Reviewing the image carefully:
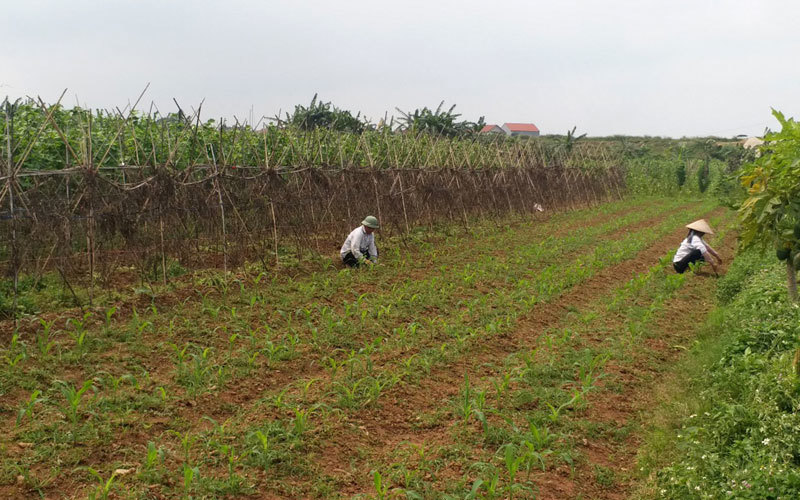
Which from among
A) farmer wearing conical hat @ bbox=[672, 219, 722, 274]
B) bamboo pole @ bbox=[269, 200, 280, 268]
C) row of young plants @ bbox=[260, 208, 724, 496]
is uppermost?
bamboo pole @ bbox=[269, 200, 280, 268]

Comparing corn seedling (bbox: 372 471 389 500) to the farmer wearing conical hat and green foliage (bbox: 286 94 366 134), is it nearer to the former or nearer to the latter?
the farmer wearing conical hat

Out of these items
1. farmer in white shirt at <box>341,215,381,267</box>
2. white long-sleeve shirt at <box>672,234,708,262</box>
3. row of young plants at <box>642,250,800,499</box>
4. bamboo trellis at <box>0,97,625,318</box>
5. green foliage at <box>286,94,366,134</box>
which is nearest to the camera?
row of young plants at <box>642,250,800,499</box>

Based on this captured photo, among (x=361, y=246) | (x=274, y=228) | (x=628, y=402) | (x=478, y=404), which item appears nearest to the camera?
(x=478, y=404)

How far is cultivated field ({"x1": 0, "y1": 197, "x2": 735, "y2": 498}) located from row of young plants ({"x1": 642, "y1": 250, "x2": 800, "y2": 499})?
31 cm

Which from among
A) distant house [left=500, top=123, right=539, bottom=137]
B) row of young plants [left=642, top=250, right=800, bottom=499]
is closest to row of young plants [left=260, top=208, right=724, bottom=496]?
row of young plants [left=642, top=250, right=800, bottom=499]

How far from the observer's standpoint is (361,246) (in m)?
10.6

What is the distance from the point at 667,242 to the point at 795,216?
34.0 ft

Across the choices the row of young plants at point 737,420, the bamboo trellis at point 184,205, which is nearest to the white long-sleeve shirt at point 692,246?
the row of young plants at point 737,420

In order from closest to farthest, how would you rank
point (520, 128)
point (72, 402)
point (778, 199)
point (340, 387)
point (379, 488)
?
point (379, 488), point (72, 402), point (340, 387), point (778, 199), point (520, 128)

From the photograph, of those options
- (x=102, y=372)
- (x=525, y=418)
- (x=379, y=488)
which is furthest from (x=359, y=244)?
(x=379, y=488)

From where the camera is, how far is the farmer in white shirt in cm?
1042

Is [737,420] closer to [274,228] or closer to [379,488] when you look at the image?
[379,488]

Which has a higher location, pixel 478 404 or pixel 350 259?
pixel 350 259

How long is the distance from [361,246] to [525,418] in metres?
6.19
